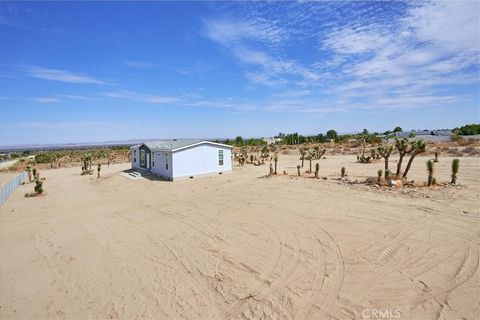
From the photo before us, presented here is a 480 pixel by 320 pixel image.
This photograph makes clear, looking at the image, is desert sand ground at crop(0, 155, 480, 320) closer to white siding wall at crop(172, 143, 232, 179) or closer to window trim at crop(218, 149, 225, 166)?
white siding wall at crop(172, 143, 232, 179)

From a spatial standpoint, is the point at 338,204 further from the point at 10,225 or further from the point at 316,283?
the point at 10,225

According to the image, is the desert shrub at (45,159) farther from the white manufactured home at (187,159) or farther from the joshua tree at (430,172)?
the joshua tree at (430,172)

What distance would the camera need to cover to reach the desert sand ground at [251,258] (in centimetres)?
679

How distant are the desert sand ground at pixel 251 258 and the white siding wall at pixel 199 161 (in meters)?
7.71

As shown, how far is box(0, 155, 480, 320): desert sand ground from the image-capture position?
6785 mm

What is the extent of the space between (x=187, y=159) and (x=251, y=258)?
16.5 meters

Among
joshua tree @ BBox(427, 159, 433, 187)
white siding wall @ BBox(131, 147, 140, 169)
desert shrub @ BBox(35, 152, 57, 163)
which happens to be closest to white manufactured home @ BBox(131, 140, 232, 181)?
white siding wall @ BBox(131, 147, 140, 169)

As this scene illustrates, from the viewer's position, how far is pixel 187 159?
24.7 m

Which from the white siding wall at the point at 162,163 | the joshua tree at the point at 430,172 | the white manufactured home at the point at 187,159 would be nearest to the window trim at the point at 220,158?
the white manufactured home at the point at 187,159

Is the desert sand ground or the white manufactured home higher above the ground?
the white manufactured home

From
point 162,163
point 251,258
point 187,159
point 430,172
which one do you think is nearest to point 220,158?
point 187,159

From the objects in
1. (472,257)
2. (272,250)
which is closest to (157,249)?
(272,250)

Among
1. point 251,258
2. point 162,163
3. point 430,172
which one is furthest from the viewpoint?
point 162,163

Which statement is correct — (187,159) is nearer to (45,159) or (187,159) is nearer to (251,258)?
(251,258)
